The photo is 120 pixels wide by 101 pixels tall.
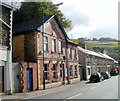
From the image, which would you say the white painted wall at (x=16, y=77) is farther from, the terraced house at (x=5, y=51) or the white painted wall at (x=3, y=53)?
the white painted wall at (x=3, y=53)

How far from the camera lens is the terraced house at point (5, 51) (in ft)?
54.5

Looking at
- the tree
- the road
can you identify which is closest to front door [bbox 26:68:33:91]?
the road

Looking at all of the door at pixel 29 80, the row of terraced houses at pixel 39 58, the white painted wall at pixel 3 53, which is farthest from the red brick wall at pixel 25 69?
the white painted wall at pixel 3 53

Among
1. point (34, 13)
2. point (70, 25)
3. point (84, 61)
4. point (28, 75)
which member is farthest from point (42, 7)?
point (28, 75)

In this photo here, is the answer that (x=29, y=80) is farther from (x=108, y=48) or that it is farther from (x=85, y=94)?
(x=108, y=48)

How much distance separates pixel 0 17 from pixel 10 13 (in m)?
1.51

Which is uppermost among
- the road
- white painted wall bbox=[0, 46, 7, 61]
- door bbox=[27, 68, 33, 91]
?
white painted wall bbox=[0, 46, 7, 61]

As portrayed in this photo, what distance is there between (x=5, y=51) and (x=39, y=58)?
17.8ft

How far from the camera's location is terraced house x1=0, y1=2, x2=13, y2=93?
54.5ft

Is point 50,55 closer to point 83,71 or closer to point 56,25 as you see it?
point 56,25

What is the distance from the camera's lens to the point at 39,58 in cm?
2158

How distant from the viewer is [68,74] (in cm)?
2905

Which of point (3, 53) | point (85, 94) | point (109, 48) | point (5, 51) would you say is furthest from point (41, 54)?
point (109, 48)

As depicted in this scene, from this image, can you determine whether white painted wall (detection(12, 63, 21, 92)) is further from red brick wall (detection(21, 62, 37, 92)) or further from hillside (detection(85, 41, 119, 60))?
hillside (detection(85, 41, 119, 60))
